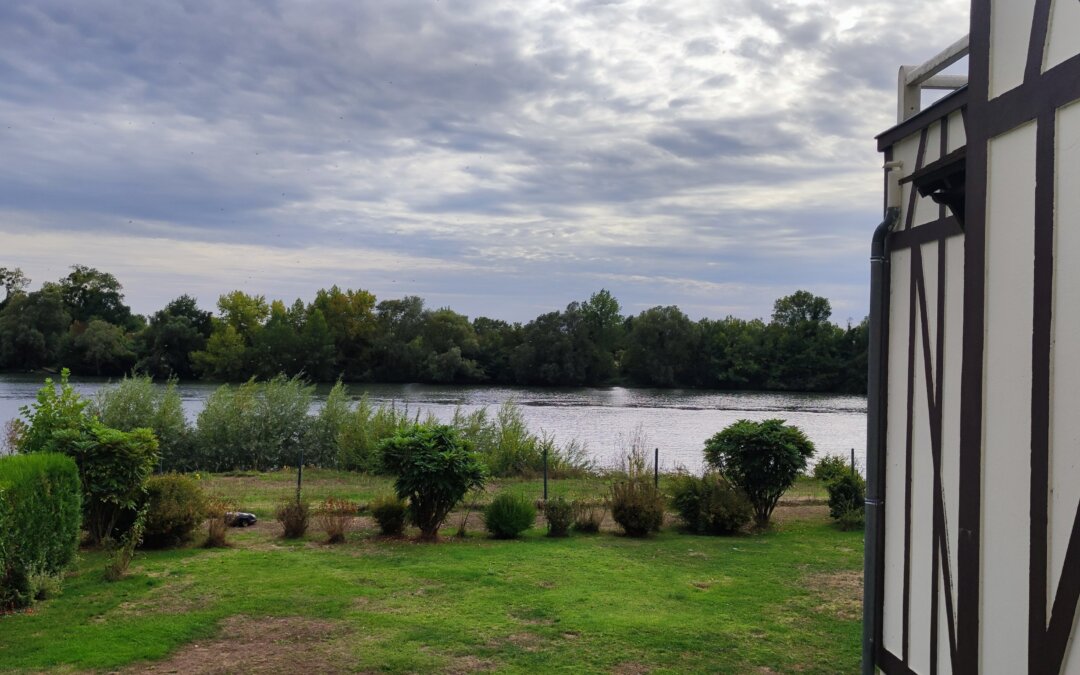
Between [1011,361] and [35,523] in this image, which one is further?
[35,523]

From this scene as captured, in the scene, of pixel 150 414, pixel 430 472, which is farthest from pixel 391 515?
pixel 150 414

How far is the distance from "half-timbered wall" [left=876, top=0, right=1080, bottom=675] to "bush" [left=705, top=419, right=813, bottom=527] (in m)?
8.49

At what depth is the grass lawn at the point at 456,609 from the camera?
7031 millimetres

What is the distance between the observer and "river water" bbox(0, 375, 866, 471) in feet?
94.2

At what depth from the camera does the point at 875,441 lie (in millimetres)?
6367

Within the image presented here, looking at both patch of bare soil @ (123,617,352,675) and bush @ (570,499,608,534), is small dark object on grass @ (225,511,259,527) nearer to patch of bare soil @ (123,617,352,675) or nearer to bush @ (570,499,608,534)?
bush @ (570,499,608,534)

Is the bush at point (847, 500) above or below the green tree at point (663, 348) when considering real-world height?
below

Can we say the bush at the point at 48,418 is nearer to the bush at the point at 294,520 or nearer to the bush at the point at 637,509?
the bush at the point at 294,520

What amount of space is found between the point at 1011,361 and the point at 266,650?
6184mm

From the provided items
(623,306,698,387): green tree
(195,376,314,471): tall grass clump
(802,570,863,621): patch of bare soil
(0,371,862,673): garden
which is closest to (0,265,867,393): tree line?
(623,306,698,387): green tree

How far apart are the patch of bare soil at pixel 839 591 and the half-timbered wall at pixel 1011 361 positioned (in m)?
3.30

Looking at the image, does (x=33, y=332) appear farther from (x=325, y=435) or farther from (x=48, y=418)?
(x=48, y=418)

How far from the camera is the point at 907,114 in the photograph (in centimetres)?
631

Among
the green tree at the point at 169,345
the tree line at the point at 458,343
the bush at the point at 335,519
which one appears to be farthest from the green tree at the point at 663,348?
the bush at the point at 335,519
